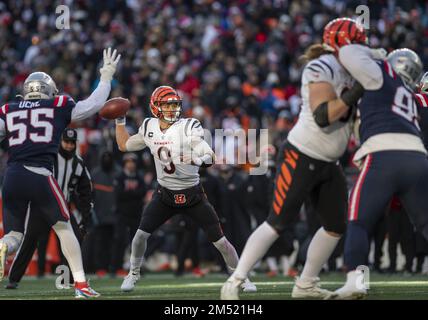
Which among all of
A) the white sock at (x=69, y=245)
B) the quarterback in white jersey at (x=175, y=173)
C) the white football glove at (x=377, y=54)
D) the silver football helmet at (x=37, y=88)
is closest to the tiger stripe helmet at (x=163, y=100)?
the quarterback in white jersey at (x=175, y=173)

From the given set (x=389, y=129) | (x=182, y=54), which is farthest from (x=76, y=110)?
(x=182, y=54)

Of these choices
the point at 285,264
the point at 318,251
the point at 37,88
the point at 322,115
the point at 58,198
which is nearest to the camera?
the point at 322,115

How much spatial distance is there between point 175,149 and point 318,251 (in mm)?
2249

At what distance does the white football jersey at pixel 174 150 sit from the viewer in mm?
9203

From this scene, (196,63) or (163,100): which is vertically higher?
(196,63)

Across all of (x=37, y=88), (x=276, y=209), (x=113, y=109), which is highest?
(x=37, y=88)

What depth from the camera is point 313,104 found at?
6.91m

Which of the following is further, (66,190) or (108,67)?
(66,190)

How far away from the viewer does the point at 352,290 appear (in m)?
6.82

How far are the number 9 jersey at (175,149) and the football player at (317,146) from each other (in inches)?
84.5

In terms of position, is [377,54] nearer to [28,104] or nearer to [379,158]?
[379,158]

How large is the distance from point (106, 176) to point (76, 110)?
6.58 metres

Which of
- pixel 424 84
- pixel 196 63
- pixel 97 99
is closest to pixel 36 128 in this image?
pixel 97 99

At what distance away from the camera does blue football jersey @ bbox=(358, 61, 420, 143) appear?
6738mm
